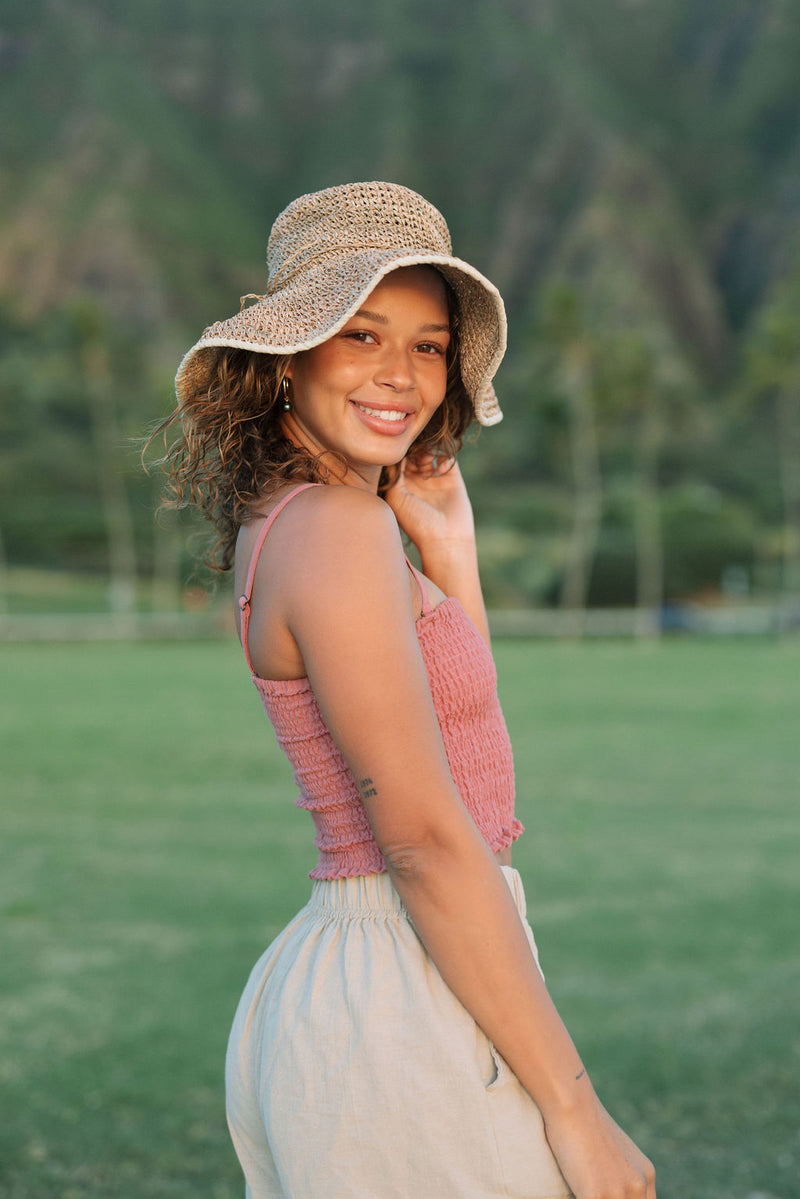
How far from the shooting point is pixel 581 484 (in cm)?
4828

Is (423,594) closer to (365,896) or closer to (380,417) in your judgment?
(380,417)

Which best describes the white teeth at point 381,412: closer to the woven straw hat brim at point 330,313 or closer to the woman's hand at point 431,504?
the woven straw hat brim at point 330,313

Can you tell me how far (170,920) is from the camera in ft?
23.9

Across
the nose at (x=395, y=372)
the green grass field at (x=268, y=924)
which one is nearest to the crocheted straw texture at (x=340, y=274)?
the nose at (x=395, y=372)

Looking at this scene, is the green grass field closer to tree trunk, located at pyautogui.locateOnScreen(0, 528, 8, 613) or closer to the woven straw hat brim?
the woven straw hat brim

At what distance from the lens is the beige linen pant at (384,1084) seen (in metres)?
1.45

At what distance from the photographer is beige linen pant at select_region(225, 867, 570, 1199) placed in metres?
1.45

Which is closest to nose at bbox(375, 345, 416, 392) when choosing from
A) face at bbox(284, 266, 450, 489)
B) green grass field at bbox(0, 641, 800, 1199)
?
face at bbox(284, 266, 450, 489)

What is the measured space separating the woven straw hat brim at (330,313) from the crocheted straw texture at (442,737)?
38cm

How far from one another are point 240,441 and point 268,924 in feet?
18.9

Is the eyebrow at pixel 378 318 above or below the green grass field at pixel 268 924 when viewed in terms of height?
above

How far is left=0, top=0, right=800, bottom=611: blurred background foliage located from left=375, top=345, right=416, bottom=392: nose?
0.49 metres

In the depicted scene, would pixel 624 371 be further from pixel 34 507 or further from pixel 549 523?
pixel 34 507

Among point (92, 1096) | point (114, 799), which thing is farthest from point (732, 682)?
point (92, 1096)
